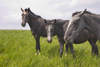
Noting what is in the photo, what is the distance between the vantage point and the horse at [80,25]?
258cm

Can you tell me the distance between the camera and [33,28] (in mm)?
5750

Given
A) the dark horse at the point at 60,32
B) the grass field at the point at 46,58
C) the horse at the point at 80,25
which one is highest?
the horse at the point at 80,25

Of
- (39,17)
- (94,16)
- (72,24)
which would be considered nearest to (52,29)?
(72,24)

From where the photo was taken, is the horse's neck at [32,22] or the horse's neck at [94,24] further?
the horse's neck at [32,22]

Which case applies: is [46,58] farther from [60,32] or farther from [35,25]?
[35,25]

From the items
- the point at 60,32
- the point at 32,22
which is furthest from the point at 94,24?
the point at 32,22

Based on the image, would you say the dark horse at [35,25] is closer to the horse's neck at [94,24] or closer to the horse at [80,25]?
the horse at [80,25]

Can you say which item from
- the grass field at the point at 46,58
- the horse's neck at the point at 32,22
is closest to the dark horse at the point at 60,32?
the grass field at the point at 46,58

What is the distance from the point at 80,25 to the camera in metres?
2.61

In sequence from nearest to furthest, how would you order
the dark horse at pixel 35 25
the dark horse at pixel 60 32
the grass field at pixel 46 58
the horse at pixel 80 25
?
the horse at pixel 80 25, the grass field at pixel 46 58, the dark horse at pixel 60 32, the dark horse at pixel 35 25

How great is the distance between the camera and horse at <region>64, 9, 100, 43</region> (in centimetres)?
258

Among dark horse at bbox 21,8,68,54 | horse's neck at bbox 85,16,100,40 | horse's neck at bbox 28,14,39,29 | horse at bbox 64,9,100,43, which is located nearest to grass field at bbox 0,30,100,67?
dark horse at bbox 21,8,68,54

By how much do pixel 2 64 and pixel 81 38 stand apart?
4922 mm

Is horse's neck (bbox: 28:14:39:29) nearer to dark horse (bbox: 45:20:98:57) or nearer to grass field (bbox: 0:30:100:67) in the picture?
dark horse (bbox: 45:20:98:57)
